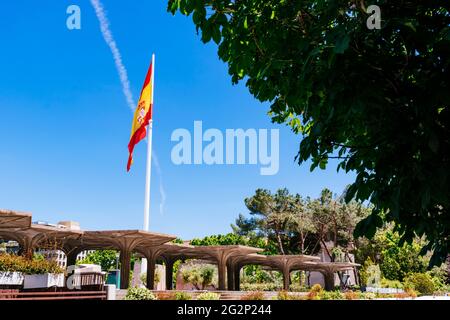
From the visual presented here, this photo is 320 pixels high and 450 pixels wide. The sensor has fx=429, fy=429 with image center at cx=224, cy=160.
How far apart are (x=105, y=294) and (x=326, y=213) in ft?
146

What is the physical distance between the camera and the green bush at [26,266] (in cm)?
1711

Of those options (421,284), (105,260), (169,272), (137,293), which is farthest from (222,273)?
(105,260)

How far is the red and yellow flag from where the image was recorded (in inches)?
1377

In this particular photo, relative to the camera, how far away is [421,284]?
146 feet

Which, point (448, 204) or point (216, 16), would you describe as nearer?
point (448, 204)

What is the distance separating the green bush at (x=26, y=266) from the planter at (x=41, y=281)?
0.22 m

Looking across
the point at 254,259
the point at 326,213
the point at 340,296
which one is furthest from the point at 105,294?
the point at 326,213

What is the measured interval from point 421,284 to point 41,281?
3954 centimetres

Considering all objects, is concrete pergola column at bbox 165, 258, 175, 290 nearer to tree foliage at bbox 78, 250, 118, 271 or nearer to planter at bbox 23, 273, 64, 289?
planter at bbox 23, 273, 64, 289

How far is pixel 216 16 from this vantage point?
150 inches

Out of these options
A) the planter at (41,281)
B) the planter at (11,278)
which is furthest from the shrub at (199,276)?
the planter at (11,278)

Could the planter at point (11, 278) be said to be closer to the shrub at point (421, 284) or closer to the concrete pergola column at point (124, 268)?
the concrete pergola column at point (124, 268)

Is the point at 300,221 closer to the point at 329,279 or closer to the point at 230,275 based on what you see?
the point at 329,279
